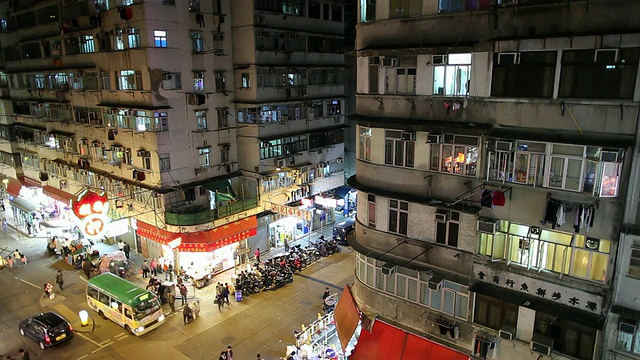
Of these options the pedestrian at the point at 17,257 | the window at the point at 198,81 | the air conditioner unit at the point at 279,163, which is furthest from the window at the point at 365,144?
the pedestrian at the point at 17,257

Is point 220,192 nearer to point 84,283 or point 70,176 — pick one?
point 84,283

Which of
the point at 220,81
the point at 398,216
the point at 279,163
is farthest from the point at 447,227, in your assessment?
the point at 220,81

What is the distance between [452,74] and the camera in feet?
47.5

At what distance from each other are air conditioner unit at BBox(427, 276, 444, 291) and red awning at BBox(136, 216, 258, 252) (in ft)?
55.0

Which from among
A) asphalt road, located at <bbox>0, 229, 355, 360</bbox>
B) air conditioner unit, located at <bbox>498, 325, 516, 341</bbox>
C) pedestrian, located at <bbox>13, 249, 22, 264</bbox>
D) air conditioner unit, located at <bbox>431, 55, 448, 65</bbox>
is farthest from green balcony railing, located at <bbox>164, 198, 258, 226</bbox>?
air conditioner unit, located at <bbox>498, 325, 516, 341</bbox>

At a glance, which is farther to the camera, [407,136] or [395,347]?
[395,347]

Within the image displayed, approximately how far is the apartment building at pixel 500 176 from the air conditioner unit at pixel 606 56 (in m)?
0.03

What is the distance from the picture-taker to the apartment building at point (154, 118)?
2694cm

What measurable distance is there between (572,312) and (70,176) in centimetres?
3810

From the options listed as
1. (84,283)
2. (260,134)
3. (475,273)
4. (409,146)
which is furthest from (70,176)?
(475,273)

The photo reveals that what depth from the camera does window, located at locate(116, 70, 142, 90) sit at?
2700 cm

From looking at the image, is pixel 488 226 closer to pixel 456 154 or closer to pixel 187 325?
pixel 456 154

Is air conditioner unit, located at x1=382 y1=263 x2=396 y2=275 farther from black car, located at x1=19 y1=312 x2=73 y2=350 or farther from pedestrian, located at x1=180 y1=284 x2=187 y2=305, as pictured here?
black car, located at x1=19 y1=312 x2=73 y2=350

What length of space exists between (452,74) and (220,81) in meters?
19.8
